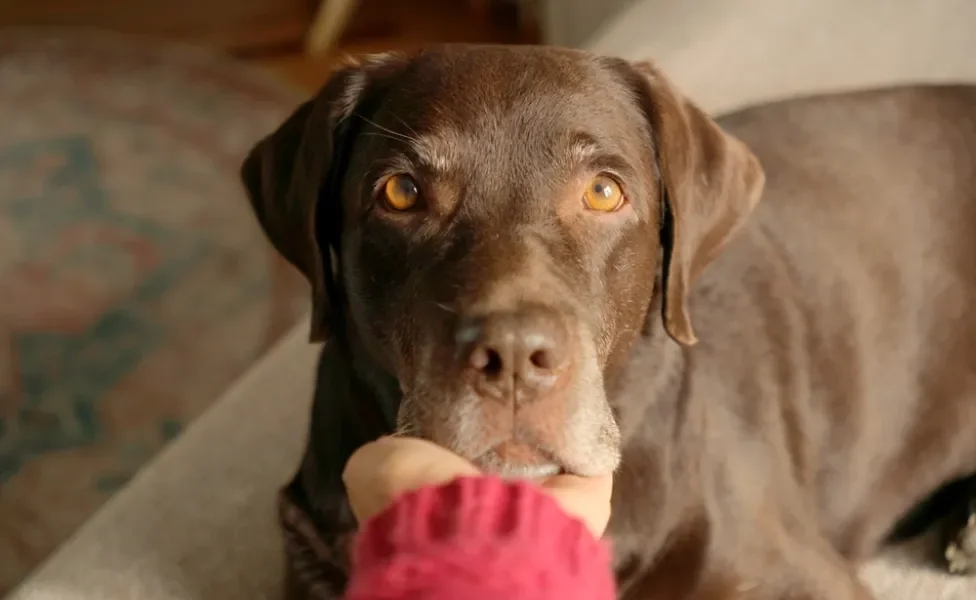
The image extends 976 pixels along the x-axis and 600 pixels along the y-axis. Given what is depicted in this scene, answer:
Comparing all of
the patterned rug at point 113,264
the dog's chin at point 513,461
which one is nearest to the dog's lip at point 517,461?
the dog's chin at point 513,461

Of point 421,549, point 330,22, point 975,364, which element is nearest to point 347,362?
point 421,549

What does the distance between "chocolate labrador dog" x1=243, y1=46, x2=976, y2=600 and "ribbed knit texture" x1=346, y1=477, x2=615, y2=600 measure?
25 cm

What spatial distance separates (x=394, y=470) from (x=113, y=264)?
8.68 ft

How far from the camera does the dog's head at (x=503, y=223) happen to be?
1.21 metres

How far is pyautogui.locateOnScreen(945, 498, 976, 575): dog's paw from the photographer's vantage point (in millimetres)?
1774

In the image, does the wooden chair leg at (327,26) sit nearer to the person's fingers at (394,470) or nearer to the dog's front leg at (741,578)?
the dog's front leg at (741,578)

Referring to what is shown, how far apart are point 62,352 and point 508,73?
7.34ft

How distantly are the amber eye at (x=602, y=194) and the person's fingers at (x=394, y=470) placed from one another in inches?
16.7

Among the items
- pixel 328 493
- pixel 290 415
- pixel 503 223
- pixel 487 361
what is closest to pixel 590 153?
pixel 503 223

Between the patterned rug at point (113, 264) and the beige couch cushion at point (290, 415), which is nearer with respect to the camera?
the beige couch cushion at point (290, 415)

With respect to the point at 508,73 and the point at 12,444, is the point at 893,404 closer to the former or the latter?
the point at 508,73

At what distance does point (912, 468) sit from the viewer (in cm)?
205

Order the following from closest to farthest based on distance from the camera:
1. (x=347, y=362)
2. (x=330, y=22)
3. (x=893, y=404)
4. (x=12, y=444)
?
(x=347, y=362) → (x=893, y=404) → (x=12, y=444) → (x=330, y=22)

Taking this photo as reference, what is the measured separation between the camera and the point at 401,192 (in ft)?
4.61
